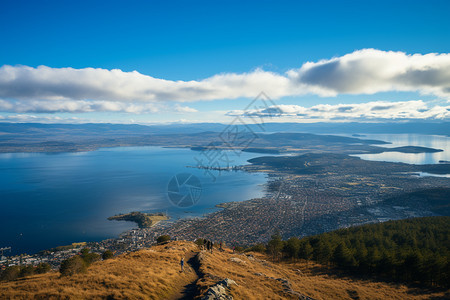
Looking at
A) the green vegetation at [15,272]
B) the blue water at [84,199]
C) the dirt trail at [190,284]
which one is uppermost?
the dirt trail at [190,284]

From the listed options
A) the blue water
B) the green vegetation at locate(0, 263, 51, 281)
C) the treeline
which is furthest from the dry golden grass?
the blue water

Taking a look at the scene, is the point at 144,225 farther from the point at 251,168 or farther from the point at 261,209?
the point at 251,168

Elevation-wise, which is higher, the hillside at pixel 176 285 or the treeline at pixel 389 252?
the hillside at pixel 176 285

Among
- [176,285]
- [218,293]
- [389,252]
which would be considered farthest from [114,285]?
[389,252]

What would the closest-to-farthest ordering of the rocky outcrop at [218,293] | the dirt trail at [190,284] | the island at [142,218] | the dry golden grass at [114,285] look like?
1. the dry golden grass at [114,285]
2. the rocky outcrop at [218,293]
3. the dirt trail at [190,284]
4. the island at [142,218]

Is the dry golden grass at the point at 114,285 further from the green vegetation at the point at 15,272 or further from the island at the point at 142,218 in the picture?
the island at the point at 142,218

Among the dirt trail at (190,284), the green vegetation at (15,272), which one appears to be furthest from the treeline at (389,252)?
the green vegetation at (15,272)

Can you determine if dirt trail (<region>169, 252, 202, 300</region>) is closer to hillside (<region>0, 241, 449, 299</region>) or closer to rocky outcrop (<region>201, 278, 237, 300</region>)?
hillside (<region>0, 241, 449, 299</region>)
